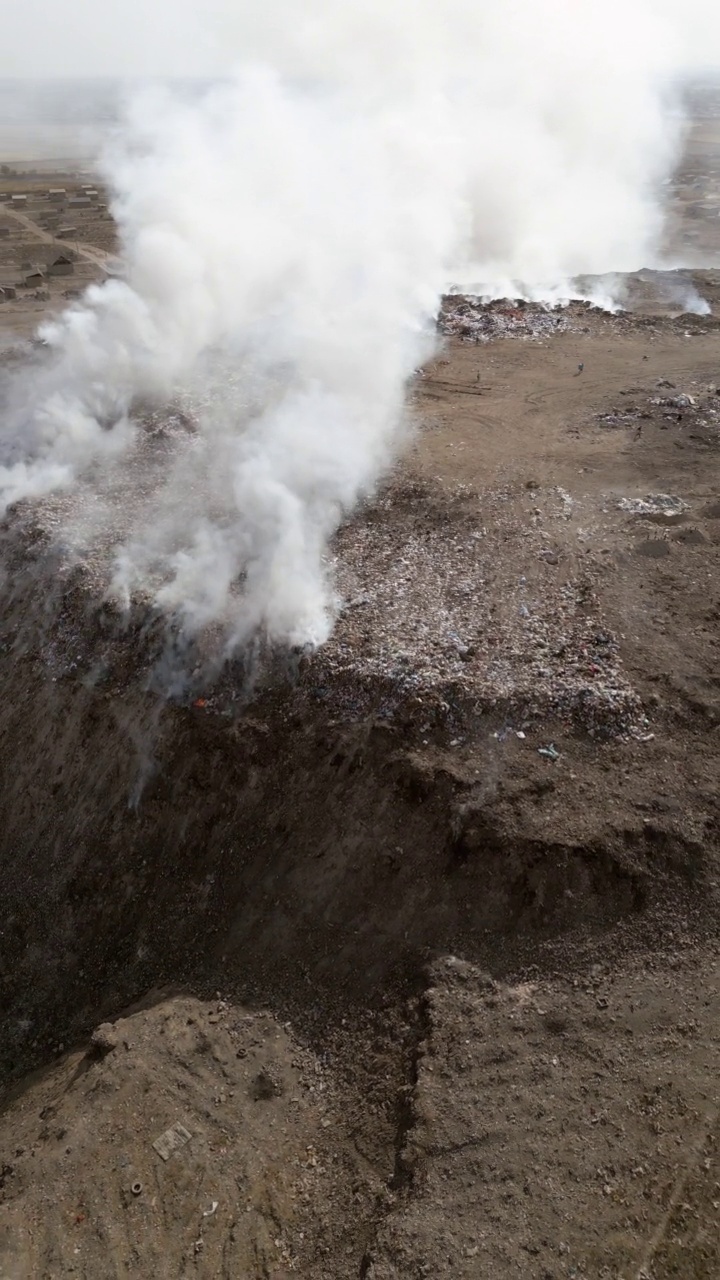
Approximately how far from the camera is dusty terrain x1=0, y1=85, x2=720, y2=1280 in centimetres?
630

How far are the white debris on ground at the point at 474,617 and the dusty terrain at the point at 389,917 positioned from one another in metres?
0.05

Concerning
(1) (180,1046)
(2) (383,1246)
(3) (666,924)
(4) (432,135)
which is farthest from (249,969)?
(4) (432,135)

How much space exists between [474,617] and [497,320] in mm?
12784

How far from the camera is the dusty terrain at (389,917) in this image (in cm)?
630

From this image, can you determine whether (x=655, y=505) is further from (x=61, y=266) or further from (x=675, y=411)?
(x=61, y=266)

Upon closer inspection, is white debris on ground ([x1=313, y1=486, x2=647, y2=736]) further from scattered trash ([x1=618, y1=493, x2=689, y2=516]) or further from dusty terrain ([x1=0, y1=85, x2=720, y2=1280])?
scattered trash ([x1=618, y1=493, x2=689, y2=516])

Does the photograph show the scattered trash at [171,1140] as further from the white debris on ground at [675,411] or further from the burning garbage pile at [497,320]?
the burning garbage pile at [497,320]

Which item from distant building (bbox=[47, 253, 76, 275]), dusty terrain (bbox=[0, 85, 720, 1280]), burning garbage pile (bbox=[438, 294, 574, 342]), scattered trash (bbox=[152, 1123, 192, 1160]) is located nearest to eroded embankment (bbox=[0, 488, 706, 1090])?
dusty terrain (bbox=[0, 85, 720, 1280])

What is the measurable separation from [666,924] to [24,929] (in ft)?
24.5

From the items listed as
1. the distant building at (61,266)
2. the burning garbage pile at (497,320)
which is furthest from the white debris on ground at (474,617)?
the distant building at (61,266)

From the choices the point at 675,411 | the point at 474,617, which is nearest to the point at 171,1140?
the point at 474,617

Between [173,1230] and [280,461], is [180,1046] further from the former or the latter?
[280,461]

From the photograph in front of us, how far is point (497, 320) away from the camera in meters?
19.7

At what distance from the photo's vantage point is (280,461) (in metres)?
12.1
